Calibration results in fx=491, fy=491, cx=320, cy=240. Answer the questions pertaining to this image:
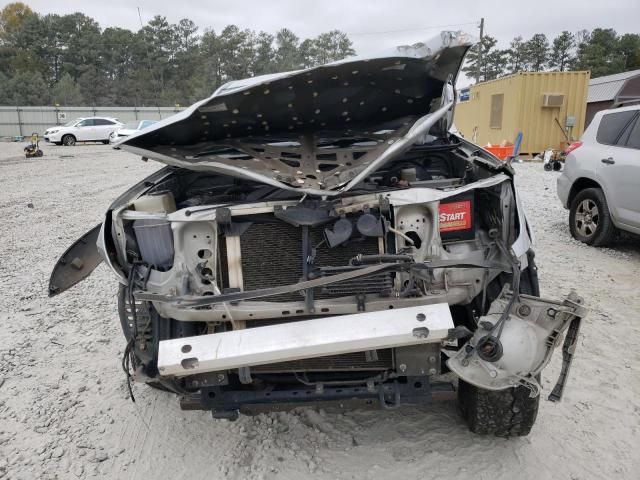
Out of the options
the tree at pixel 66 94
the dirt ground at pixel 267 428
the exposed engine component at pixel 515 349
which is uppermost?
the tree at pixel 66 94

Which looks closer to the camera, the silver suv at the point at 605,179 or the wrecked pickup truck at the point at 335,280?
the wrecked pickup truck at the point at 335,280

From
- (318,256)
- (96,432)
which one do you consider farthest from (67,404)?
(318,256)

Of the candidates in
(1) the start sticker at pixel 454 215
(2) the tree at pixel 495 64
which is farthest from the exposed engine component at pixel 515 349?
(2) the tree at pixel 495 64

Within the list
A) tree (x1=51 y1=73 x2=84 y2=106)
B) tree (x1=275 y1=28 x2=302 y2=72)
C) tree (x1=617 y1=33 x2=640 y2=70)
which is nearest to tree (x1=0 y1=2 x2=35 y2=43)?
tree (x1=51 y1=73 x2=84 y2=106)

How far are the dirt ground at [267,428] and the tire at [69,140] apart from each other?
2543 cm

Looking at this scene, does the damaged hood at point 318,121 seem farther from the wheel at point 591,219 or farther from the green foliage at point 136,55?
the green foliage at point 136,55

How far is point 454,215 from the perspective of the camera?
2459 millimetres

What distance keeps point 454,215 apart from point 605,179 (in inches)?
165

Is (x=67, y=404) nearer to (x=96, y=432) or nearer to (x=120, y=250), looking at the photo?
(x=96, y=432)

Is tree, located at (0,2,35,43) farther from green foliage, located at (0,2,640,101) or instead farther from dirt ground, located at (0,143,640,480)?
dirt ground, located at (0,143,640,480)

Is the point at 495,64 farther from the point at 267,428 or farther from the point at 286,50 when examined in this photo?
the point at 267,428

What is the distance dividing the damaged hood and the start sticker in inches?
14.6

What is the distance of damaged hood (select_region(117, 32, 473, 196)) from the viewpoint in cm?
240

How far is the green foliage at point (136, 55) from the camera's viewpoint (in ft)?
181
